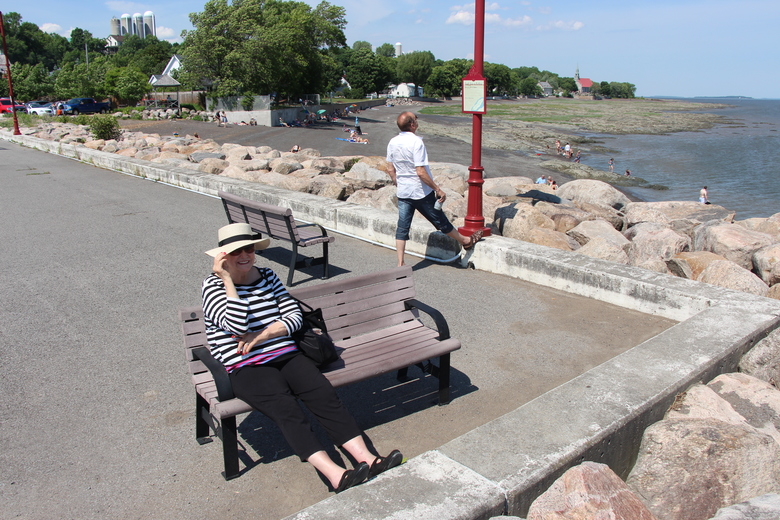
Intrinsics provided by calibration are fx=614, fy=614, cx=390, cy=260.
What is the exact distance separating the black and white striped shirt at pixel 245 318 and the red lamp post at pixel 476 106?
3633 millimetres

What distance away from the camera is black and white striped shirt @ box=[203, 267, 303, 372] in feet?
11.1

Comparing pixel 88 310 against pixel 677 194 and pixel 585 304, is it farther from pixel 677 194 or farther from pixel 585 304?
pixel 677 194

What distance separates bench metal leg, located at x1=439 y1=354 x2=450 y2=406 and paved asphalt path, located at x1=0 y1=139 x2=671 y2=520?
0.06 m

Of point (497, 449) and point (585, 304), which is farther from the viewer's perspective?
point (585, 304)

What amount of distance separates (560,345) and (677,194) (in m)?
26.4

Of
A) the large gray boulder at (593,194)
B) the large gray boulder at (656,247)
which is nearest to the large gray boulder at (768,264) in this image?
the large gray boulder at (656,247)

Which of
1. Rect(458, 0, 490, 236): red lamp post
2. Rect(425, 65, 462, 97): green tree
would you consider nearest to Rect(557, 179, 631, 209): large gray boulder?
Rect(458, 0, 490, 236): red lamp post

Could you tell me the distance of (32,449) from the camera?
3436mm

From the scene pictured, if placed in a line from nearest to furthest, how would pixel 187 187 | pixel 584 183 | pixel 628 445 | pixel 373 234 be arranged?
1. pixel 628 445
2. pixel 373 234
3. pixel 187 187
4. pixel 584 183

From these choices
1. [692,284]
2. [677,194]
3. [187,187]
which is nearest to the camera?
[692,284]

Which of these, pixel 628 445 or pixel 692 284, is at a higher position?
pixel 692 284

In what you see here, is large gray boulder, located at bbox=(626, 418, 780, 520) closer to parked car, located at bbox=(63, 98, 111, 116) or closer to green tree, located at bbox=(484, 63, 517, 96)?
parked car, located at bbox=(63, 98, 111, 116)

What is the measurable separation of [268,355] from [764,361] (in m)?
3.48

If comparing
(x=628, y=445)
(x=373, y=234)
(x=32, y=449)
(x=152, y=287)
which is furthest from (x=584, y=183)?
(x=32, y=449)
